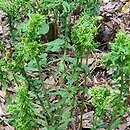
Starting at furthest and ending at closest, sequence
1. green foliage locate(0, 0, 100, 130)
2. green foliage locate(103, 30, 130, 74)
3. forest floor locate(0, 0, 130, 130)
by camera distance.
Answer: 1. forest floor locate(0, 0, 130, 130)
2. green foliage locate(0, 0, 100, 130)
3. green foliage locate(103, 30, 130, 74)

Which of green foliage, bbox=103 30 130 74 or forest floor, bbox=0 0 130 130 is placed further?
forest floor, bbox=0 0 130 130

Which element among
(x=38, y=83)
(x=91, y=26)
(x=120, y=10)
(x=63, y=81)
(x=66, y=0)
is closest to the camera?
(x=91, y=26)

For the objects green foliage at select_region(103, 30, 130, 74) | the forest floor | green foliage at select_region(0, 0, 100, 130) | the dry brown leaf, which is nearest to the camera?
green foliage at select_region(103, 30, 130, 74)

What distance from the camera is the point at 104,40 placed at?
12.6 feet

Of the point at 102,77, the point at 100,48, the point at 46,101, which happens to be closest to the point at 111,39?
the point at 100,48

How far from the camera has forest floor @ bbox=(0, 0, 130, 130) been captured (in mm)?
3176

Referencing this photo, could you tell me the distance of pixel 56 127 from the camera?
2.52 meters

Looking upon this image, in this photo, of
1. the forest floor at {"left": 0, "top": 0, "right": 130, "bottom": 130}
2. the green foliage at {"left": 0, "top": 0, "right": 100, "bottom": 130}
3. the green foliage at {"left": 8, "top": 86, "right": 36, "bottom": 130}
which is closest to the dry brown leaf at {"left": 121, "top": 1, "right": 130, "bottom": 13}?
the forest floor at {"left": 0, "top": 0, "right": 130, "bottom": 130}

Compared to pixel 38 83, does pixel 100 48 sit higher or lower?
lower

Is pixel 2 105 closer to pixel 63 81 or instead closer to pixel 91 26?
pixel 63 81

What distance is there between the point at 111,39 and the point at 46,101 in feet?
4.68

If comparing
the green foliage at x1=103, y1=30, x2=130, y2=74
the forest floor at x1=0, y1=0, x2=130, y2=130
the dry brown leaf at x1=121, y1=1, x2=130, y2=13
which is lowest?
the forest floor at x1=0, y1=0, x2=130, y2=130

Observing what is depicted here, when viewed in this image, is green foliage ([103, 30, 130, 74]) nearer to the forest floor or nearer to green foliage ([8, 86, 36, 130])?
green foliage ([8, 86, 36, 130])

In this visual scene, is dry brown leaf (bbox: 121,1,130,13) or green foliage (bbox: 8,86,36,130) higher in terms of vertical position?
green foliage (bbox: 8,86,36,130)
